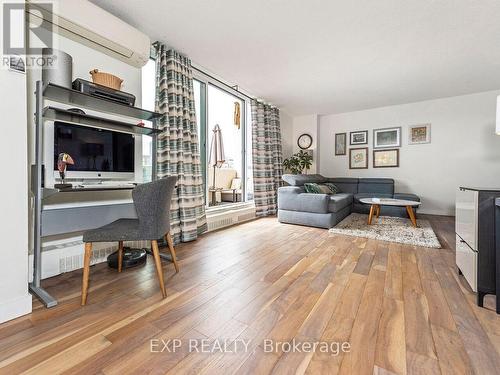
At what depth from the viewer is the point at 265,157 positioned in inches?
179

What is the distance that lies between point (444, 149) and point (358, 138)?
1618 millimetres

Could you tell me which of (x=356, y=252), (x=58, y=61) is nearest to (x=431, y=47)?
(x=356, y=252)

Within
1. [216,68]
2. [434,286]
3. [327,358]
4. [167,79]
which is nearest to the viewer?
[327,358]

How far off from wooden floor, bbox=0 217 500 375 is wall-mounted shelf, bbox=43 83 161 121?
143 cm

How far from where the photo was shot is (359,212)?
4.68 metres

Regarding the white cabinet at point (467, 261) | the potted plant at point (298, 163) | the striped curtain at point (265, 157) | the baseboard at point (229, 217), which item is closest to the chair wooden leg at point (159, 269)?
the baseboard at point (229, 217)

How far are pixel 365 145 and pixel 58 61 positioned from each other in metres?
5.51

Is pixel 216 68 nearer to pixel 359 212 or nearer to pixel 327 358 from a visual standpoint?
pixel 327 358

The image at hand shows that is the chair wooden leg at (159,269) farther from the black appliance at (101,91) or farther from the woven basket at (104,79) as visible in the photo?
the woven basket at (104,79)

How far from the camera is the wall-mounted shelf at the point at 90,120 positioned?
5.62ft

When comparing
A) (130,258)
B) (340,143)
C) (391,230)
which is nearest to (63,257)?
(130,258)

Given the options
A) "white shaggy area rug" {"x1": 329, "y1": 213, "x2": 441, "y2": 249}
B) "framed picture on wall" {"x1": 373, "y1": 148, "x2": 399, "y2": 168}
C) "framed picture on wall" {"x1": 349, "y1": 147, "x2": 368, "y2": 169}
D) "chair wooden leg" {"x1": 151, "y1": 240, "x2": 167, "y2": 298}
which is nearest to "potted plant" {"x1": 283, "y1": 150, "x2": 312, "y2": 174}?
"framed picture on wall" {"x1": 349, "y1": 147, "x2": 368, "y2": 169}

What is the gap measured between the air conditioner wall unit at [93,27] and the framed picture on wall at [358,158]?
4770mm

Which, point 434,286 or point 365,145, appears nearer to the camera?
point 434,286
